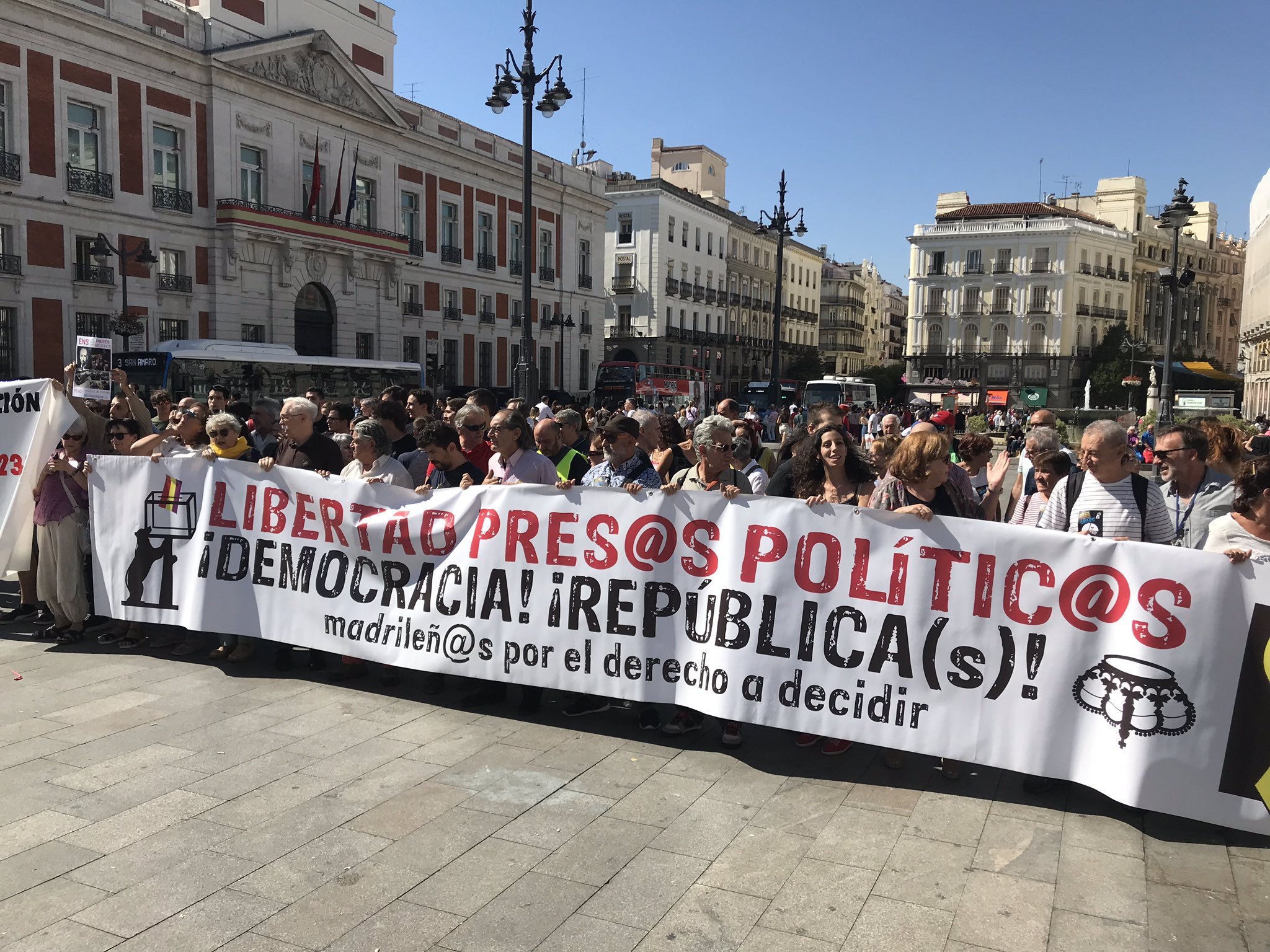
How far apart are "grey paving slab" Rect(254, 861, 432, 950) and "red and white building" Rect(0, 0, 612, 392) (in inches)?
625

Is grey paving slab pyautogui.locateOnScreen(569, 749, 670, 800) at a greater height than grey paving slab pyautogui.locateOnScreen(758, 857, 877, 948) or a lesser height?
lesser

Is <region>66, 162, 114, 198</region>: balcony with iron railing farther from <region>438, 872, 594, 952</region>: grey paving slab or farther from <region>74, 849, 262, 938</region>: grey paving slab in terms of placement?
<region>438, 872, 594, 952</region>: grey paving slab

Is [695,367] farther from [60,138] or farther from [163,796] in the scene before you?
[163,796]

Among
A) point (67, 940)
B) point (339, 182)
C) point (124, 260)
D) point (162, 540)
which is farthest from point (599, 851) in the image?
point (339, 182)

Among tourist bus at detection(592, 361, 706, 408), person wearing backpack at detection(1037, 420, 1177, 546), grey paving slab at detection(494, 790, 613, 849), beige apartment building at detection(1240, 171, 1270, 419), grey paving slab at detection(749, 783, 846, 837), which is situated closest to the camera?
grey paving slab at detection(494, 790, 613, 849)

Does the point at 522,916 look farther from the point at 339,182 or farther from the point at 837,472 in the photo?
the point at 339,182

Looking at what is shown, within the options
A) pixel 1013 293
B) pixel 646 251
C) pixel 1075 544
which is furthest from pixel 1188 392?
pixel 1013 293

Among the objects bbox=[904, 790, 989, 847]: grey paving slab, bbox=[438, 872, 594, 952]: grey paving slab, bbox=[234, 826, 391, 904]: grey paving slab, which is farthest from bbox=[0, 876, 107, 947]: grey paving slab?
bbox=[904, 790, 989, 847]: grey paving slab

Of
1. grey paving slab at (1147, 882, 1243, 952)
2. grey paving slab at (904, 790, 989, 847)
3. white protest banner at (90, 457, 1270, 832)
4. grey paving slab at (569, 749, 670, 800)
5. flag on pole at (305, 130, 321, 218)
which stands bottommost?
grey paving slab at (569, 749, 670, 800)

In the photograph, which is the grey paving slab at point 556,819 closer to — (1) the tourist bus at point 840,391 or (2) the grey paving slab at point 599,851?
(2) the grey paving slab at point 599,851

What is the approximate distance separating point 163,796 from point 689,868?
7.81 ft

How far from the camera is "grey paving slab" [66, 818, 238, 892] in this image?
12.3 feet

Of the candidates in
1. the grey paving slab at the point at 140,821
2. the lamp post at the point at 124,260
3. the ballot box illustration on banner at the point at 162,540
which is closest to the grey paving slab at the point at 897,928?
the grey paving slab at the point at 140,821

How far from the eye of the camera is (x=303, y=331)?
36.4 metres
